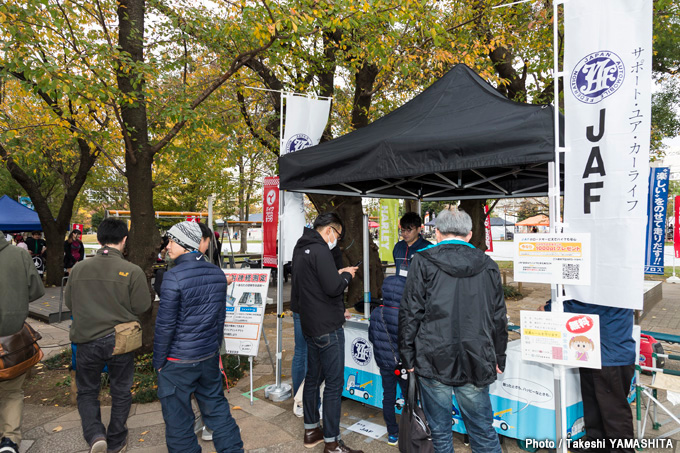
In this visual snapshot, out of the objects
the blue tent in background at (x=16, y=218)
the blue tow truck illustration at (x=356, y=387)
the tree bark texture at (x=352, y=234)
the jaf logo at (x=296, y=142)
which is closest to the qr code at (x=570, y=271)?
the blue tow truck illustration at (x=356, y=387)

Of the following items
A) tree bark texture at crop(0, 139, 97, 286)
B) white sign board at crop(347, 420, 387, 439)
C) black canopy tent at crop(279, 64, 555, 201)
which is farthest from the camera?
tree bark texture at crop(0, 139, 97, 286)

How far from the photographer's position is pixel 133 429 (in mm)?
3619

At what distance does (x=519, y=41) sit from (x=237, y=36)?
5.31 metres

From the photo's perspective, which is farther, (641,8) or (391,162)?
(391,162)

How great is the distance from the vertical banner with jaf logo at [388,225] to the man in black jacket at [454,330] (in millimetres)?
5799

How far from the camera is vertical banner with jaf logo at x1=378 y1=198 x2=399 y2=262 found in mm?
8289

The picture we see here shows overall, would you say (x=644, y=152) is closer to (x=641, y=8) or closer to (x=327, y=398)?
(x=641, y=8)

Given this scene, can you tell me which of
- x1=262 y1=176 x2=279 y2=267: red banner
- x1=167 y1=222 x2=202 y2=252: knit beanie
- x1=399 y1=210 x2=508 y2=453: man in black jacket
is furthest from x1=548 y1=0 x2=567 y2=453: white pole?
x1=262 y1=176 x2=279 y2=267: red banner

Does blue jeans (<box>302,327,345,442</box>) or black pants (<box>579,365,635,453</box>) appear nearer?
black pants (<box>579,365,635,453</box>)

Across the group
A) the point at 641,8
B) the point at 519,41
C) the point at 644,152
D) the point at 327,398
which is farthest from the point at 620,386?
the point at 519,41

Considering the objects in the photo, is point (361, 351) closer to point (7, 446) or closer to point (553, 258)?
point (553, 258)

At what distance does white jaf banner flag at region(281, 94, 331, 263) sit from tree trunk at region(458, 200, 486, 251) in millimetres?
5557

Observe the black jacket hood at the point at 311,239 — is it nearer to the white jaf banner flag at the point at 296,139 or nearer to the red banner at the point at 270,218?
the white jaf banner flag at the point at 296,139

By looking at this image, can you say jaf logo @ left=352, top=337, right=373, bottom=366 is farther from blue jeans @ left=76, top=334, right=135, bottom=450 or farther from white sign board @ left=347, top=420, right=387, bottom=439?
blue jeans @ left=76, top=334, right=135, bottom=450
